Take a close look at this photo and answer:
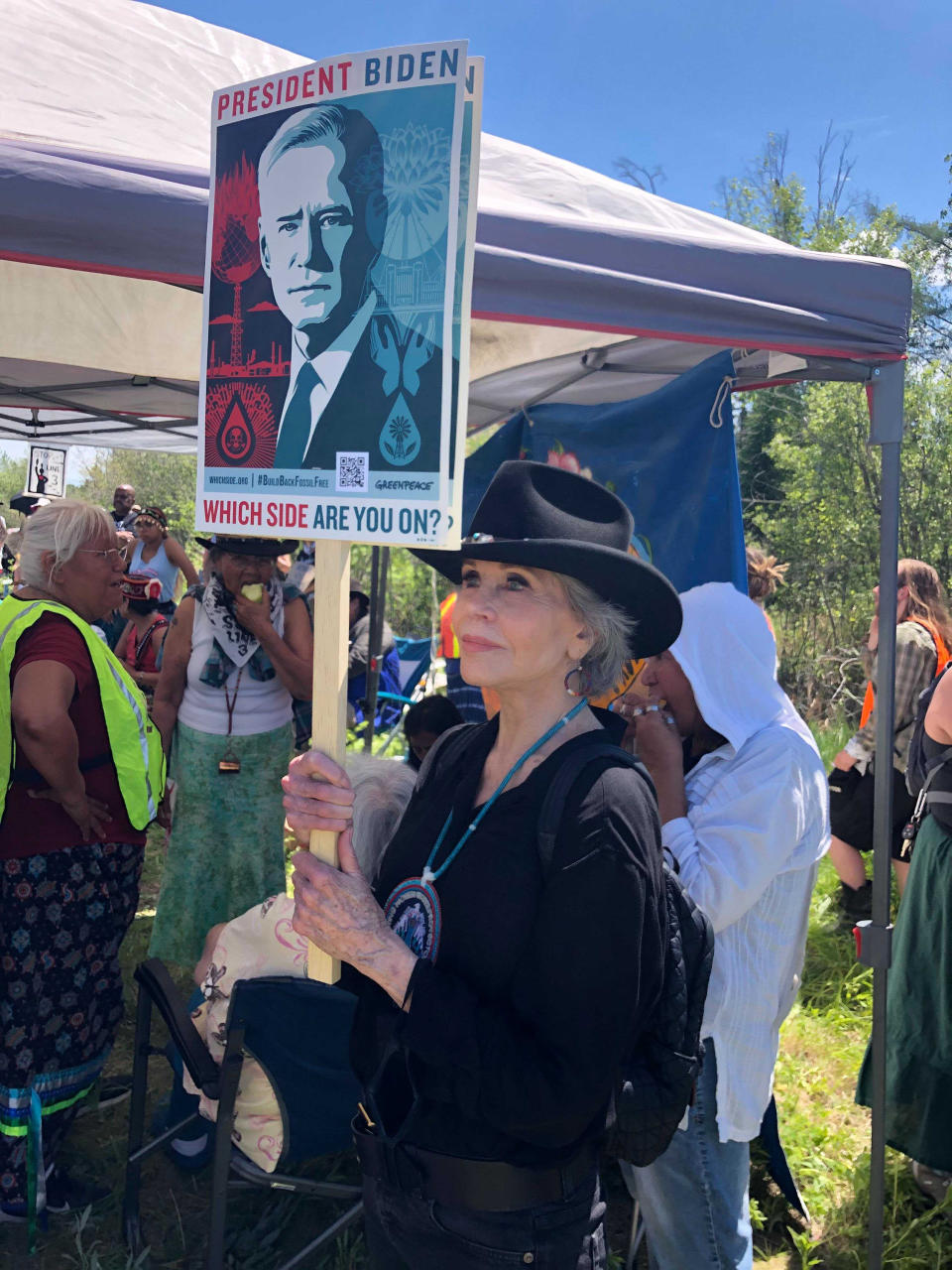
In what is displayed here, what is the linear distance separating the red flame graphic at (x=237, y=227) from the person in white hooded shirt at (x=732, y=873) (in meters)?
1.11

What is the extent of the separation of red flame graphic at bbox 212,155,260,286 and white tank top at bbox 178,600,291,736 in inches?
88.2

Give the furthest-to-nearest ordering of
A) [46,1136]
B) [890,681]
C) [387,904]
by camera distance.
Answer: [46,1136]
[890,681]
[387,904]

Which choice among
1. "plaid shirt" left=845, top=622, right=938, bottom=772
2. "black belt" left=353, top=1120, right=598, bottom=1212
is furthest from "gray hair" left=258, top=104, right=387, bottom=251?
"plaid shirt" left=845, top=622, right=938, bottom=772

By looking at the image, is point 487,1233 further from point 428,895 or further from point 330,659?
point 330,659

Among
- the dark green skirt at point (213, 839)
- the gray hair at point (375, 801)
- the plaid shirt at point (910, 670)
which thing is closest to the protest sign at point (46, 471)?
the dark green skirt at point (213, 839)

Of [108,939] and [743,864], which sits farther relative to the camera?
[108,939]

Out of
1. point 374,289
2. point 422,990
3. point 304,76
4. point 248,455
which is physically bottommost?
point 422,990

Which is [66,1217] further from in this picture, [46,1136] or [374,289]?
[374,289]

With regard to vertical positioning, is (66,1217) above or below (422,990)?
below

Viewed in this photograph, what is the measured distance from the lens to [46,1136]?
8.61 ft

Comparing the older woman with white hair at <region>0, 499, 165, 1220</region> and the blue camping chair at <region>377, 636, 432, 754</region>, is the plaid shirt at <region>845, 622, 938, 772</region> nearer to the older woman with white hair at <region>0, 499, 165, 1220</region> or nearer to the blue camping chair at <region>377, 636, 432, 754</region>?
the older woman with white hair at <region>0, 499, 165, 1220</region>

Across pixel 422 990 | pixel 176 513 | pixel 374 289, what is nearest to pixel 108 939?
pixel 422 990

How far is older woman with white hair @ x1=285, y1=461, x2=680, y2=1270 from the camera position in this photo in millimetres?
1214

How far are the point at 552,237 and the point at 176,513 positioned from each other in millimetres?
28565
